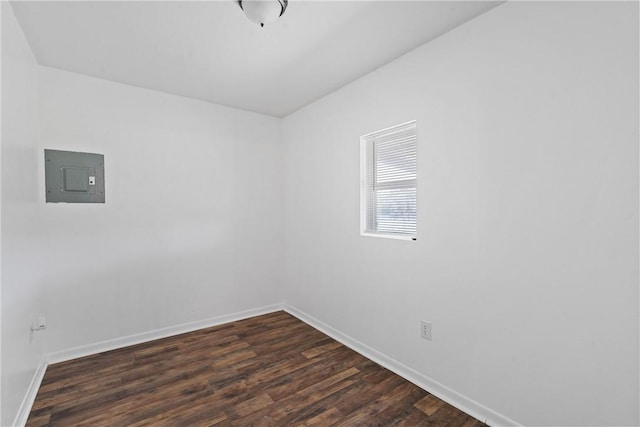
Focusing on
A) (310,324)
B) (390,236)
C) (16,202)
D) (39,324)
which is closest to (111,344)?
(39,324)

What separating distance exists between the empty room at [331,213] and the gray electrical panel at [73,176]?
22 mm

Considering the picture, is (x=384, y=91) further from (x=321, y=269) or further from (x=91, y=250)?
(x=91, y=250)

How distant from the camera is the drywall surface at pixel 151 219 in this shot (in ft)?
8.56

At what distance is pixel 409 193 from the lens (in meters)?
2.46

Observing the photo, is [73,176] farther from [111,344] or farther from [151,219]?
[111,344]

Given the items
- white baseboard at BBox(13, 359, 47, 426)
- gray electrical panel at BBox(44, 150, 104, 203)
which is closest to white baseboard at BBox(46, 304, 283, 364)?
white baseboard at BBox(13, 359, 47, 426)

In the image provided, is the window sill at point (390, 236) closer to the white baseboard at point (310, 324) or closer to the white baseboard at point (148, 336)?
the white baseboard at point (310, 324)

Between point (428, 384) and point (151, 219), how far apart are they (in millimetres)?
2905

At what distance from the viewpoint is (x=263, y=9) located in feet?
5.73

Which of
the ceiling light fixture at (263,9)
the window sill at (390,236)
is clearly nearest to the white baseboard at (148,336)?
the window sill at (390,236)

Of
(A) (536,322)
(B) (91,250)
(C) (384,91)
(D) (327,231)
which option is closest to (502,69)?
(C) (384,91)

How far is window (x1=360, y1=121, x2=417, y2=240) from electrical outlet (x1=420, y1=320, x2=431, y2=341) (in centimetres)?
64

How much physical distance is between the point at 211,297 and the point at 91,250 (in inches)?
49.5

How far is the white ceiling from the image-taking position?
1.84m
